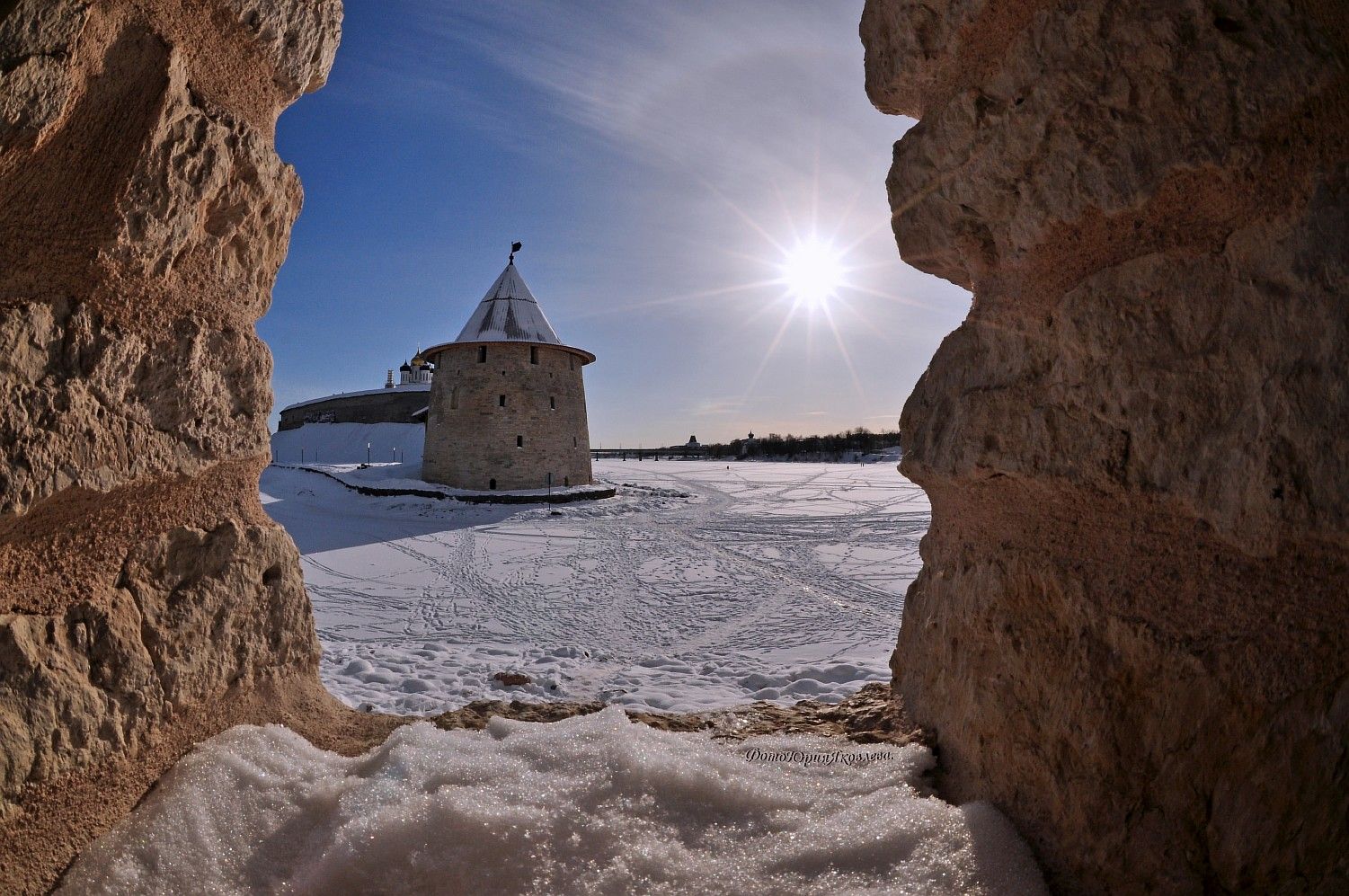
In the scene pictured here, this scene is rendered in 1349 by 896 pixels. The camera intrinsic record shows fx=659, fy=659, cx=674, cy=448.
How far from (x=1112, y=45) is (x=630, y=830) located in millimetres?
2103

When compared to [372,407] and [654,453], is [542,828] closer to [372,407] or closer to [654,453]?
[372,407]

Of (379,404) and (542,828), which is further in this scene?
(379,404)

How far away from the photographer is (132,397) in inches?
65.0

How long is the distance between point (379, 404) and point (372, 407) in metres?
0.59

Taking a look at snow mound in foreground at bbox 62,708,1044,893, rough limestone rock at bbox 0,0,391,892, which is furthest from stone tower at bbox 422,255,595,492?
snow mound in foreground at bbox 62,708,1044,893

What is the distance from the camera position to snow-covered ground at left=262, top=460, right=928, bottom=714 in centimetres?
446

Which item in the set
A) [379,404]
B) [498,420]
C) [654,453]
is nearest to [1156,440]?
[498,420]

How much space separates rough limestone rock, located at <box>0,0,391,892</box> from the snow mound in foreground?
0.17 m

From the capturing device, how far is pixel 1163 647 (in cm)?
132

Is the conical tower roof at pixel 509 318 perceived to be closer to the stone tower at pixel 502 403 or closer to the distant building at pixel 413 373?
the stone tower at pixel 502 403

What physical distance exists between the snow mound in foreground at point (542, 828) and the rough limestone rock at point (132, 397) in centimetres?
17

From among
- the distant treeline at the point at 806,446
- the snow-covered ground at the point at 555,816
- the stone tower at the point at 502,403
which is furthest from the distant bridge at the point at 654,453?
the snow-covered ground at the point at 555,816

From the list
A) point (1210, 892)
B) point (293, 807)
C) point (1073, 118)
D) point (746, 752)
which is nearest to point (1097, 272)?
point (1073, 118)

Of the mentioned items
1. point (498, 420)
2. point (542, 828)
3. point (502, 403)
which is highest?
point (502, 403)
